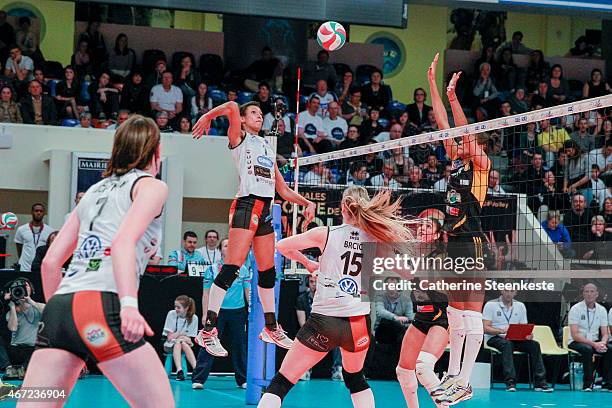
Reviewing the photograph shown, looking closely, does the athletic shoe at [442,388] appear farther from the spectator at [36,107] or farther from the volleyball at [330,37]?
the spectator at [36,107]

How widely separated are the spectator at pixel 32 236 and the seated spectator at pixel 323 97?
20.5 ft

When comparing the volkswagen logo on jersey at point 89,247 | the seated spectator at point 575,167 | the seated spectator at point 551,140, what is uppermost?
the seated spectator at point 551,140

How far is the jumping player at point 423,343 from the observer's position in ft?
29.5

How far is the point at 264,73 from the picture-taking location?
2089cm

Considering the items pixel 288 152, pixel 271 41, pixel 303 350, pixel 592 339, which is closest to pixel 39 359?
pixel 303 350

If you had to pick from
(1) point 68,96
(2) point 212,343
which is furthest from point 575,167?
(2) point 212,343

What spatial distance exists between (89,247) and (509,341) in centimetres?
1162

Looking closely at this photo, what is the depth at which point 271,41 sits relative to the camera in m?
22.2

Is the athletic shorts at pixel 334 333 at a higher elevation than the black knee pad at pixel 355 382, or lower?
higher

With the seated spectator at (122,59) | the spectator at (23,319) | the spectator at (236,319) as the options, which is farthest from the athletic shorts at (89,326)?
the seated spectator at (122,59)

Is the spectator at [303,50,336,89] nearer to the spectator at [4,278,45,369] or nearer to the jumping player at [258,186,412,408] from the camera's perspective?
the spectator at [4,278,45,369]

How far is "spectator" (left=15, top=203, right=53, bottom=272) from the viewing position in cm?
1605

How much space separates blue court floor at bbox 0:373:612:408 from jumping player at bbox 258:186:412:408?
3.85 metres

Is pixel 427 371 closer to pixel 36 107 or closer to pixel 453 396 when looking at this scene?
pixel 453 396
